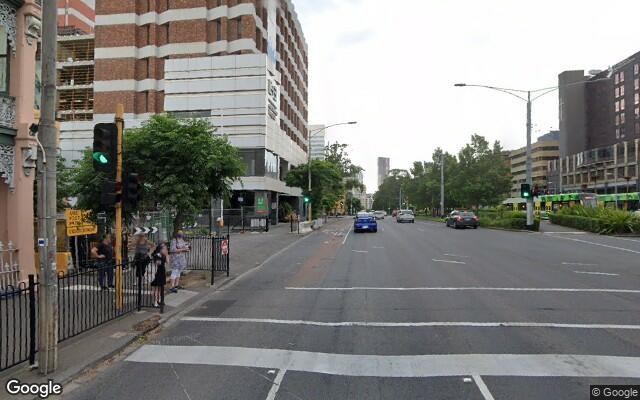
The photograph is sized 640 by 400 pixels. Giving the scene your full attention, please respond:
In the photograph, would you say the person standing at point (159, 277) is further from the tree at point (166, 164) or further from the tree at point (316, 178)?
the tree at point (316, 178)

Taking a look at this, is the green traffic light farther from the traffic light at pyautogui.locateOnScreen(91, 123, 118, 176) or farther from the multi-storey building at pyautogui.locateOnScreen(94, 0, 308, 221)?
the multi-storey building at pyautogui.locateOnScreen(94, 0, 308, 221)

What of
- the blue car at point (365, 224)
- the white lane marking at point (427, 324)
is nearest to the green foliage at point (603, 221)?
the blue car at point (365, 224)

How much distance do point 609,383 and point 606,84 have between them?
109 meters

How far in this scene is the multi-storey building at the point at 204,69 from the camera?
140 ft

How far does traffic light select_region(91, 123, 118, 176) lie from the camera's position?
26.7ft

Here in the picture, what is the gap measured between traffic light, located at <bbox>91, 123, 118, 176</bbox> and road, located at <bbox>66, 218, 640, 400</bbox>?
3.03m

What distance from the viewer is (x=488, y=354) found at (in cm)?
644

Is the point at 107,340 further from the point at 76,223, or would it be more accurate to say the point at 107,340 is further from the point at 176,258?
the point at 76,223

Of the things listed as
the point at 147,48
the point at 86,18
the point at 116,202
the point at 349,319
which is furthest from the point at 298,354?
the point at 86,18

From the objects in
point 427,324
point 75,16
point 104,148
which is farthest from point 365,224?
point 75,16

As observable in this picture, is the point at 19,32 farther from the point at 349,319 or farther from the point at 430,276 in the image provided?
the point at 430,276

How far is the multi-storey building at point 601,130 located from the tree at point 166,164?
83313 millimetres

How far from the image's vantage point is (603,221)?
3095 centimetres

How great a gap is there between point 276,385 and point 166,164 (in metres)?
8.37
